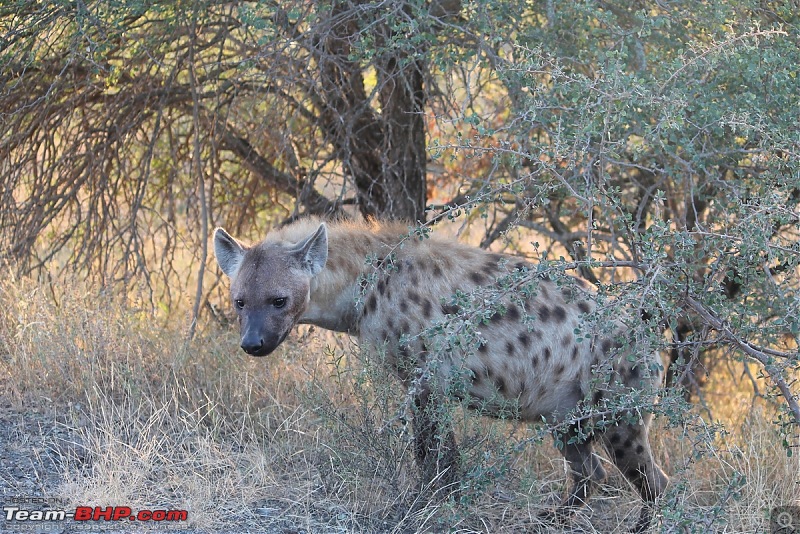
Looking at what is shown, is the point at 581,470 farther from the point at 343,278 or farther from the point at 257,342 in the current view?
the point at 257,342

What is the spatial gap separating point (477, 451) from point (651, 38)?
8.03 feet

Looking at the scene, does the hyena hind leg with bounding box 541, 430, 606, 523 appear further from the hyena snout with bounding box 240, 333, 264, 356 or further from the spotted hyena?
the hyena snout with bounding box 240, 333, 264, 356

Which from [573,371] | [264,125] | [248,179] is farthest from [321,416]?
[248,179]

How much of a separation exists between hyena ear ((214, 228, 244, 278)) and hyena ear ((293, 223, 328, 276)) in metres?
0.30

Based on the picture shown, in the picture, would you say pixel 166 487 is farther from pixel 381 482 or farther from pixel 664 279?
pixel 664 279

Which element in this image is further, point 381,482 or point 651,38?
point 651,38

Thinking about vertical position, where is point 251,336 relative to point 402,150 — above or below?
below

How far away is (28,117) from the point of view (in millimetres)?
6230

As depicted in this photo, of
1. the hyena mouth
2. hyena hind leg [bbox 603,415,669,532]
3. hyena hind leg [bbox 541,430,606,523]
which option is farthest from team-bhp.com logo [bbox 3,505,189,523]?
hyena hind leg [bbox 603,415,669,532]

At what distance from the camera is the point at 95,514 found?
373 centimetres

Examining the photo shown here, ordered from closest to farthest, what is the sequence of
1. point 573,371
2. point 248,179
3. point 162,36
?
1. point 573,371
2. point 162,36
3. point 248,179

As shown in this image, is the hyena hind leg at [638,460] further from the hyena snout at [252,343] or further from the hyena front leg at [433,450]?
the hyena snout at [252,343]

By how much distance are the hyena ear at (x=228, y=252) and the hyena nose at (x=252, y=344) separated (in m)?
0.47

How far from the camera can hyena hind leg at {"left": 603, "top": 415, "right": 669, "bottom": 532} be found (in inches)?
168
